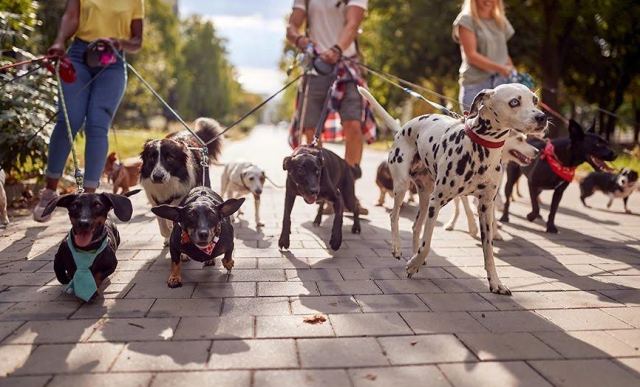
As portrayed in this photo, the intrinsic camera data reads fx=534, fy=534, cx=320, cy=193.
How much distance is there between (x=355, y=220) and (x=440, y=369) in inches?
134

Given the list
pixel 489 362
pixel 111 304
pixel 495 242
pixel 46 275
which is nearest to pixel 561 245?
pixel 495 242

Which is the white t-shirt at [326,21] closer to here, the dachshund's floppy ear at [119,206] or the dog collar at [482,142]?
the dog collar at [482,142]

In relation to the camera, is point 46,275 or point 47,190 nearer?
point 46,275

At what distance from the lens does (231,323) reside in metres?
3.03

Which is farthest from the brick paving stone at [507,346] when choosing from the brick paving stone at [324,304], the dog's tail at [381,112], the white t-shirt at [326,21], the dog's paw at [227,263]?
the white t-shirt at [326,21]

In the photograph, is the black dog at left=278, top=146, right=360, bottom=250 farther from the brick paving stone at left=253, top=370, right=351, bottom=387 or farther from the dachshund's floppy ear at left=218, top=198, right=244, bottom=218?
the brick paving stone at left=253, top=370, right=351, bottom=387

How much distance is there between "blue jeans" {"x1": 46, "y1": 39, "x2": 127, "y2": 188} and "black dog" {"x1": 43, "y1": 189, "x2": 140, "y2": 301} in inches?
80.6

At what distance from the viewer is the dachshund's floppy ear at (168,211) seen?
3.72 meters

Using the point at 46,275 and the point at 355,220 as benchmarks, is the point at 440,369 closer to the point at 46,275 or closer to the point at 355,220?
the point at 46,275

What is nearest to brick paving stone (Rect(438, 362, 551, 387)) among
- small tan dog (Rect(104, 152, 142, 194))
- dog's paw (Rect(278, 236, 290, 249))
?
dog's paw (Rect(278, 236, 290, 249))

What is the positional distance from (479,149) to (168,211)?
2228 mm

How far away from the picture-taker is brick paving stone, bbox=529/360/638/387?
2.38 metres

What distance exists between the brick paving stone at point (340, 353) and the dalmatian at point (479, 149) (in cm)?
140

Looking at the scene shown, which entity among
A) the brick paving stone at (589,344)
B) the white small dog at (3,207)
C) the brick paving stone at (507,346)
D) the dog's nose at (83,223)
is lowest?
the white small dog at (3,207)
